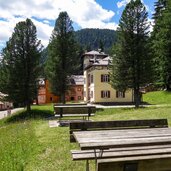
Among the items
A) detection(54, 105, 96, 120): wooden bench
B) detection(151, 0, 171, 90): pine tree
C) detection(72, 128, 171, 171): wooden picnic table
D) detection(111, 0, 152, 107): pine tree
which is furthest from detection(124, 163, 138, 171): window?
detection(151, 0, 171, 90): pine tree

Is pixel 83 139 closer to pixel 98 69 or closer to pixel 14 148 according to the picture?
pixel 14 148

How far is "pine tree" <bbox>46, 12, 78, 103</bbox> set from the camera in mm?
46688

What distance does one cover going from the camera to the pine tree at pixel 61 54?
1838 inches

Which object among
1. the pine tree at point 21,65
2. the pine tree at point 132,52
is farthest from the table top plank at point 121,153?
the pine tree at point 21,65

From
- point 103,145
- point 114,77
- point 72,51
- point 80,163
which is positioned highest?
point 72,51

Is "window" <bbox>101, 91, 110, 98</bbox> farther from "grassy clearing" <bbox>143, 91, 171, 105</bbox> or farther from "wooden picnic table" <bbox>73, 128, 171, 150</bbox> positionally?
"wooden picnic table" <bbox>73, 128, 171, 150</bbox>

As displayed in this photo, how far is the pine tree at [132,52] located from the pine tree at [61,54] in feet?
32.3

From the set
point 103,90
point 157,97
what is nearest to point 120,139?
point 157,97

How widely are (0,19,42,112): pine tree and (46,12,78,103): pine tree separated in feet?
18.7

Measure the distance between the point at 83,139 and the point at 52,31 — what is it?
42039 mm

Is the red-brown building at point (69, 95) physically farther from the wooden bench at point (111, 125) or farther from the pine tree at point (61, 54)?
the wooden bench at point (111, 125)

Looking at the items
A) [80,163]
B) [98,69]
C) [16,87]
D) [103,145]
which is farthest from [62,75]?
[103,145]

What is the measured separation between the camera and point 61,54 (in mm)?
46812

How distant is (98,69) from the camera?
57.2 m
